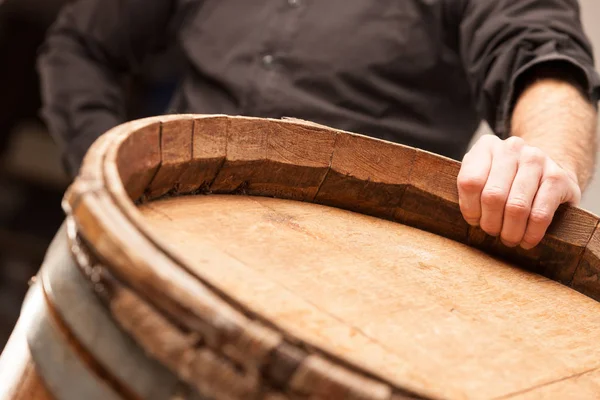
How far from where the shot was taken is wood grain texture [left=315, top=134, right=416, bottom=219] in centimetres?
88

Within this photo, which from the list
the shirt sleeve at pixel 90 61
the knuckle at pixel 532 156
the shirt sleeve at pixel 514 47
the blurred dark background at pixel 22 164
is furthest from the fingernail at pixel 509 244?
the blurred dark background at pixel 22 164

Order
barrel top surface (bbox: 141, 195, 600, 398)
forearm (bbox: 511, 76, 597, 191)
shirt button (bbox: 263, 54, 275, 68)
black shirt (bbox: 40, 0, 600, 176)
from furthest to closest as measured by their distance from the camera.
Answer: shirt button (bbox: 263, 54, 275, 68) < black shirt (bbox: 40, 0, 600, 176) < forearm (bbox: 511, 76, 597, 191) < barrel top surface (bbox: 141, 195, 600, 398)

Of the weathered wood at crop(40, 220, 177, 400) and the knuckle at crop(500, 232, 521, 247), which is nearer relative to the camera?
the weathered wood at crop(40, 220, 177, 400)

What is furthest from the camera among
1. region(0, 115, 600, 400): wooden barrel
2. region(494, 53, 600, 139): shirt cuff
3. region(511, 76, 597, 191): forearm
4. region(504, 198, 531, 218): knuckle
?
region(494, 53, 600, 139): shirt cuff

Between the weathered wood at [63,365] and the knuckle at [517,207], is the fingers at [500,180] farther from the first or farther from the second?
the weathered wood at [63,365]

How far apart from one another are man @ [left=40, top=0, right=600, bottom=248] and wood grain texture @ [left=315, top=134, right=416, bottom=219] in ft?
0.88

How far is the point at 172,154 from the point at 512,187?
16.1 inches

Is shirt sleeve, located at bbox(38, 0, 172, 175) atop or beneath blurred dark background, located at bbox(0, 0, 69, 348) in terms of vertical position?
atop

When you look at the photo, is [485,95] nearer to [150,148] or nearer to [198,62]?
[198,62]

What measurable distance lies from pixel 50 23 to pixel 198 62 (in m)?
1.40

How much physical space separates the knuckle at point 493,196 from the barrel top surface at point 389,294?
87 millimetres

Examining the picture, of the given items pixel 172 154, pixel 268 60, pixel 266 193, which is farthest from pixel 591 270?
pixel 268 60

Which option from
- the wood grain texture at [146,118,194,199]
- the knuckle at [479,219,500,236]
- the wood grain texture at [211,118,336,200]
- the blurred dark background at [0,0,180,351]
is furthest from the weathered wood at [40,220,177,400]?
the blurred dark background at [0,0,180,351]

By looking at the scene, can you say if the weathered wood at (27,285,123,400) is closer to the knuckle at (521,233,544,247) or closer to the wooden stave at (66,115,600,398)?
the wooden stave at (66,115,600,398)
